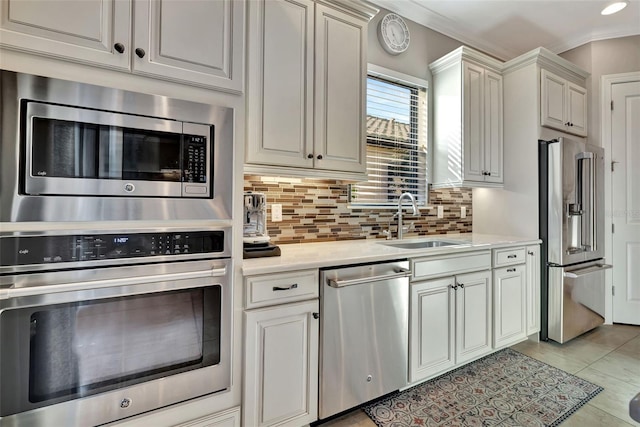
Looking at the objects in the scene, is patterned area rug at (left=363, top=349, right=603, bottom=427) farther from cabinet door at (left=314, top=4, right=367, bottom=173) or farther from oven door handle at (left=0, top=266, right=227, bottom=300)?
cabinet door at (left=314, top=4, right=367, bottom=173)

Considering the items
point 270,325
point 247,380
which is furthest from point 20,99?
point 247,380

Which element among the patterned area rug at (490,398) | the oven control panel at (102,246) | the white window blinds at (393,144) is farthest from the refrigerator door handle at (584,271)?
the oven control panel at (102,246)

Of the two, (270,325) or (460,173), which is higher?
(460,173)

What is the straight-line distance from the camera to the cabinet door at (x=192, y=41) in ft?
4.04

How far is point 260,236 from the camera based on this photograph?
1.75 m

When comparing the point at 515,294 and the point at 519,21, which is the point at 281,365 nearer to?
the point at 515,294

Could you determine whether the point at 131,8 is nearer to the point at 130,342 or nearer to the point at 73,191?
the point at 73,191

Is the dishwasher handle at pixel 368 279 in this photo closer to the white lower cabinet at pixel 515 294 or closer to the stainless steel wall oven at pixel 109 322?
the stainless steel wall oven at pixel 109 322

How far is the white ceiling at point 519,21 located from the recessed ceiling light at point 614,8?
0.17ft

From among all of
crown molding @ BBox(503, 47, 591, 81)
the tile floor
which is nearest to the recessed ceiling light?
crown molding @ BBox(503, 47, 591, 81)

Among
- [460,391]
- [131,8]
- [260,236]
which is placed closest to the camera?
[131,8]

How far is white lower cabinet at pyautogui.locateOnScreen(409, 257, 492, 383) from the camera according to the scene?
1956 millimetres

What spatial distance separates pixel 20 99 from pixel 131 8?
526 millimetres

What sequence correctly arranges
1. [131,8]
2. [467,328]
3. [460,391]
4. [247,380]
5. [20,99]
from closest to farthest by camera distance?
1. [20,99]
2. [131,8]
3. [247,380]
4. [460,391]
5. [467,328]
